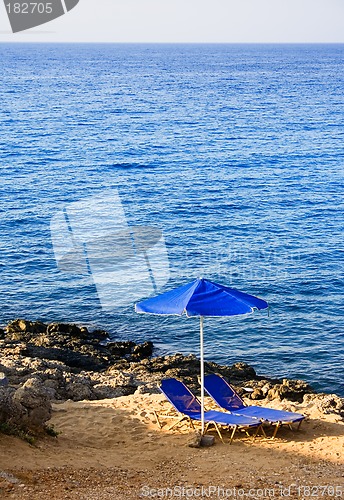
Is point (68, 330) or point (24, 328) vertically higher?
point (24, 328)

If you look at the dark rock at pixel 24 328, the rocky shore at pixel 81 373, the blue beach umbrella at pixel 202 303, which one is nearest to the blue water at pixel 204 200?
the rocky shore at pixel 81 373

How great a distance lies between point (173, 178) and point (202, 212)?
9.67 m

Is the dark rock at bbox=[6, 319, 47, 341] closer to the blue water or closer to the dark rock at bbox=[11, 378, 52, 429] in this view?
the blue water

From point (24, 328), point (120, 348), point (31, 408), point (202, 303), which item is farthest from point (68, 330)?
point (202, 303)

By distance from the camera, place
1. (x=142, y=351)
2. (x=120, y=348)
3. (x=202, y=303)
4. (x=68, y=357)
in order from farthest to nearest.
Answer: (x=120, y=348) < (x=142, y=351) < (x=68, y=357) < (x=202, y=303)

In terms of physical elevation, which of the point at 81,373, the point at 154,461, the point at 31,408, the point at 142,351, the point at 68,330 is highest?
the point at 31,408

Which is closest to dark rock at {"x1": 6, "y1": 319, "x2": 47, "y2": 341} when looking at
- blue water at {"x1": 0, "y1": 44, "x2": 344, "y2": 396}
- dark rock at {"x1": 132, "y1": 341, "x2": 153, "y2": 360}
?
blue water at {"x1": 0, "y1": 44, "x2": 344, "y2": 396}

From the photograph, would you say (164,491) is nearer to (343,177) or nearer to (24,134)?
(343,177)

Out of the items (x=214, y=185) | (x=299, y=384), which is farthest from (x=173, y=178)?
(x=299, y=384)

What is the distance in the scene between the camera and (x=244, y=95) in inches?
3888

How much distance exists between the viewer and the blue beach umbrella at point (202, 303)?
13023 millimetres

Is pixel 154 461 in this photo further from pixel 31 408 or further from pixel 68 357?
pixel 68 357

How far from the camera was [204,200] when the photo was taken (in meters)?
44.2

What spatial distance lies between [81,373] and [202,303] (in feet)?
23.9
